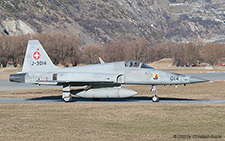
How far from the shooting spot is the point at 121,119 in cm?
1631

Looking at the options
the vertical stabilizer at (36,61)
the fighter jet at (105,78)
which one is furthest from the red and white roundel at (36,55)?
the fighter jet at (105,78)

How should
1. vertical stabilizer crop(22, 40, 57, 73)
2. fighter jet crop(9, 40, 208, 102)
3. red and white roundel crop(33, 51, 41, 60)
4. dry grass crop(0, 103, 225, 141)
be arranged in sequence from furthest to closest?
red and white roundel crop(33, 51, 41, 60) < vertical stabilizer crop(22, 40, 57, 73) < fighter jet crop(9, 40, 208, 102) < dry grass crop(0, 103, 225, 141)

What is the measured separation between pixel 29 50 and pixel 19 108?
5.77 metres

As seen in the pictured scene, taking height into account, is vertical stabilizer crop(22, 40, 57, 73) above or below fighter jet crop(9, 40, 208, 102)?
above

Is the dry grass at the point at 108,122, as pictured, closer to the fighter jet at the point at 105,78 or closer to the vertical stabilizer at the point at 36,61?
the fighter jet at the point at 105,78

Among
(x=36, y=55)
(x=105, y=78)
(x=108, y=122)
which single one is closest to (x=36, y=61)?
(x=36, y=55)

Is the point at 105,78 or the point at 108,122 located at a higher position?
the point at 105,78

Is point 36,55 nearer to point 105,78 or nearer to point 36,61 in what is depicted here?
point 36,61

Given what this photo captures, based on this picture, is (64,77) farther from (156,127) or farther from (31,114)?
Result: (156,127)

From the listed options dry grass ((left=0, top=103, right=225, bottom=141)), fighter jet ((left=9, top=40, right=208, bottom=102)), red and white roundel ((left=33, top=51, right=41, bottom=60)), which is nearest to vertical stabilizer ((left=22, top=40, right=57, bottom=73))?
Result: red and white roundel ((left=33, top=51, right=41, bottom=60))

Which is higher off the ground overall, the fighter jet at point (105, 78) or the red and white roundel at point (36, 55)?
the red and white roundel at point (36, 55)

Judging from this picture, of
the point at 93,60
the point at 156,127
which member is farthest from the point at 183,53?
the point at 156,127

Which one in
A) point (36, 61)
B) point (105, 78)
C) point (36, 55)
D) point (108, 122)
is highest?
point (36, 55)

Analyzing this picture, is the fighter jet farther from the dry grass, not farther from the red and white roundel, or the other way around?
the dry grass
